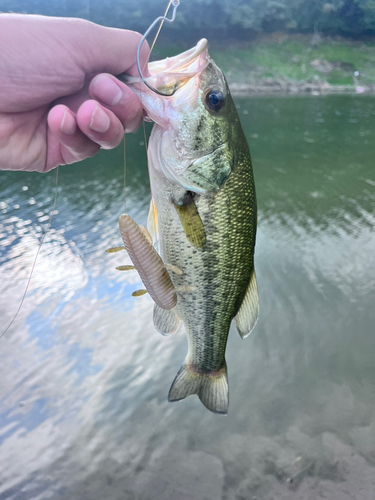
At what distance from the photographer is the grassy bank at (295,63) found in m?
46.1

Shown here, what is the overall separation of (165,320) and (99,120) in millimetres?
1168

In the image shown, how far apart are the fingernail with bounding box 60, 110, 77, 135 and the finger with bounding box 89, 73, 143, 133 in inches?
5.8

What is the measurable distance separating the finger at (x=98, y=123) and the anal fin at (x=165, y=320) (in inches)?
38.7

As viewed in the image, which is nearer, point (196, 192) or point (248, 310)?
point (196, 192)

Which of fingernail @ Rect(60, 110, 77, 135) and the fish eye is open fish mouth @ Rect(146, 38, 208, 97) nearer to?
the fish eye

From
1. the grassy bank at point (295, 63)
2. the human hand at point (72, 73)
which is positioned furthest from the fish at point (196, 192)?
the grassy bank at point (295, 63)

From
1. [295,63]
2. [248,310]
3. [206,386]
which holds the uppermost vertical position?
[248,310]

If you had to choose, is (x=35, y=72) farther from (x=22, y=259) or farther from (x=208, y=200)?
(x=22, y=259)

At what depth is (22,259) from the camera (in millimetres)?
7672

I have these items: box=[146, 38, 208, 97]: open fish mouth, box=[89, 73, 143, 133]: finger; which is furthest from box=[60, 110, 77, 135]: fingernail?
box=[146, 38, 208, 97]: open fish mouth

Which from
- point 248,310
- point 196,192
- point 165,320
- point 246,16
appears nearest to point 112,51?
point 196,192

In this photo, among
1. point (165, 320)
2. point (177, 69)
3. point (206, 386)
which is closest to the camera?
point (177, 69)

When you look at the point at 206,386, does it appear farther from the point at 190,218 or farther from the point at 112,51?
the point at 112,51

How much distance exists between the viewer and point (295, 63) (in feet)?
173
